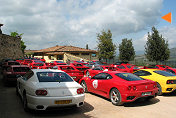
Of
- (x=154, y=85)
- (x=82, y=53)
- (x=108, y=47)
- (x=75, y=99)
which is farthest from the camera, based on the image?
(x=82, y=53)

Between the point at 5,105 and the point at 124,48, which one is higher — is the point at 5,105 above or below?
below

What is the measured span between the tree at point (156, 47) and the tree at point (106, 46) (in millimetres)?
8336

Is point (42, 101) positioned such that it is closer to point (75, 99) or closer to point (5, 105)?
point (75, 99)

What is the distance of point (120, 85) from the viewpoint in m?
6.27

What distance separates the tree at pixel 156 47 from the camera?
27.1 m

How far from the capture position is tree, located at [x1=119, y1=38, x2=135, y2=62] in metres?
37.1

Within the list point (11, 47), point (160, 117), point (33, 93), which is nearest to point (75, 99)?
point (33, 93)

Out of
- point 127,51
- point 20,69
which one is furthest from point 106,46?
point 20,69

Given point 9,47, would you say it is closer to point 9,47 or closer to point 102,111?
point 9,47

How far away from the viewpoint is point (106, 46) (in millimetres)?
34125

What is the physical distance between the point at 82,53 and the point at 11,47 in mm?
21203

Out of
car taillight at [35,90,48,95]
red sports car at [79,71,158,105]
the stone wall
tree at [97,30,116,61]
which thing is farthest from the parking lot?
the stone wall

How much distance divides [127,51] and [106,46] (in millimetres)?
5867

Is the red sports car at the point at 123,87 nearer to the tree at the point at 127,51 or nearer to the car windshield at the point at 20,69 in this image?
the car windshield at the point at 20,69
